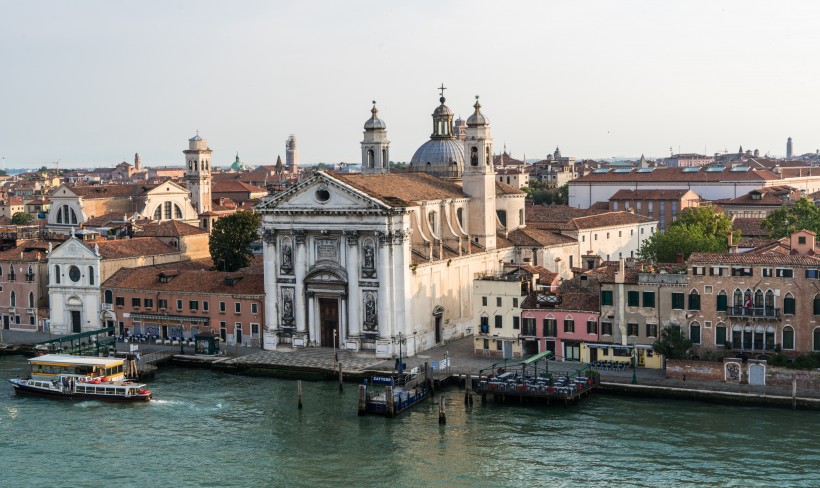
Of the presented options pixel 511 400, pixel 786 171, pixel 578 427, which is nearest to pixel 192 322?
pixel 511 400

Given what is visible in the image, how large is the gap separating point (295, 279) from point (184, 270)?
23.8 ft

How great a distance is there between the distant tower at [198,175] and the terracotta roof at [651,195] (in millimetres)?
25440

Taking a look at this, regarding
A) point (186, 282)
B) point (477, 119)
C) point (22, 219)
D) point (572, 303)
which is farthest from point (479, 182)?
point (22, 219)

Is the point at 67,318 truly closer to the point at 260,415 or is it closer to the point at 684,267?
the point at 260,415

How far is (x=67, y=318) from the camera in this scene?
43.7 m

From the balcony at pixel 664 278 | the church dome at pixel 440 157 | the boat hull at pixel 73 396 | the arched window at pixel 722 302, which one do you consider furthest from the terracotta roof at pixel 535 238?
the boat hull at pixel 73 396

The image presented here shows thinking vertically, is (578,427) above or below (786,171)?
below

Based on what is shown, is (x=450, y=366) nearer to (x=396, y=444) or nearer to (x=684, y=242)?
(x=396, y=444)

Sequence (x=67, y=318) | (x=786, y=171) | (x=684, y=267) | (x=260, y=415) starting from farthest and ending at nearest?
(x=786, y=171) → (x=67, y=318) → (x=684, y=267) → (x=260, y=415)

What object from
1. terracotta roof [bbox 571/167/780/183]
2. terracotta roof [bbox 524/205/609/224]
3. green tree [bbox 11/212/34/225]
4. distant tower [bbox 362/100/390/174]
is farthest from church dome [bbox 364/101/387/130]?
green tree [bbox 11/212/34/225]

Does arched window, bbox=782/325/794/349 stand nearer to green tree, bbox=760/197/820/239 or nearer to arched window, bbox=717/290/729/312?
arched window, bbox=717/290/729/312

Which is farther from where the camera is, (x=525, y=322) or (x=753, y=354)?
(x=525, y=322)

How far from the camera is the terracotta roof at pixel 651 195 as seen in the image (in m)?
68.8

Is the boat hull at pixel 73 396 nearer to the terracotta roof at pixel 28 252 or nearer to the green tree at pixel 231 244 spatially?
the terracotta roof at pixel 28 252
